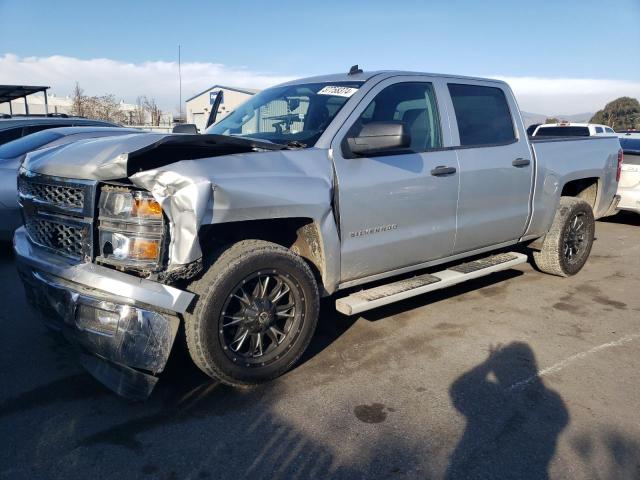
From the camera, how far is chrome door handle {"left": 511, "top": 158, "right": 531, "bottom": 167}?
4730 millimetres

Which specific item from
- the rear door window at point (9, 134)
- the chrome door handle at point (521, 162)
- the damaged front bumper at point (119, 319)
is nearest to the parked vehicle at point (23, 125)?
the rear door window at point (9, 134)

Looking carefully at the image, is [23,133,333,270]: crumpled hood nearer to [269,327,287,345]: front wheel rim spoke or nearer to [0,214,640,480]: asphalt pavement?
[269,327,287,345]: front wheel rim spoke

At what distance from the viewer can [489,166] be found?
4.49 meters

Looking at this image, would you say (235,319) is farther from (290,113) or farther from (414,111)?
(414,111)

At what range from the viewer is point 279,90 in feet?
14.9

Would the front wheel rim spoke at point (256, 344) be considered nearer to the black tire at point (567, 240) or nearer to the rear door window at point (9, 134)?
the black tire at point (567, 240)

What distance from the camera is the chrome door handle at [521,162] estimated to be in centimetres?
473

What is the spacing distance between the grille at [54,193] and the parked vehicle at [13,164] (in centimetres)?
251

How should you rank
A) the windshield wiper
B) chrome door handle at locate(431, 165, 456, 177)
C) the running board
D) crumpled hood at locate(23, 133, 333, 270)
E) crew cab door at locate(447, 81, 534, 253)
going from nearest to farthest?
crumpled hood at locate(23, 133, 333, 270) → the windshield wiper → the running board → chrome door handle at locate(431, 165, 456, 177) → crew cab door at locate(447, 81, 534, 253)

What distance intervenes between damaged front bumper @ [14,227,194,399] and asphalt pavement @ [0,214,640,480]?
9.7 inches

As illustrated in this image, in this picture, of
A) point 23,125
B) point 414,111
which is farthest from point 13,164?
point 414,111

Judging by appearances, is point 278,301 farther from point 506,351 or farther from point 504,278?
point 504,278

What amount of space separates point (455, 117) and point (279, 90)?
1519 millimetres

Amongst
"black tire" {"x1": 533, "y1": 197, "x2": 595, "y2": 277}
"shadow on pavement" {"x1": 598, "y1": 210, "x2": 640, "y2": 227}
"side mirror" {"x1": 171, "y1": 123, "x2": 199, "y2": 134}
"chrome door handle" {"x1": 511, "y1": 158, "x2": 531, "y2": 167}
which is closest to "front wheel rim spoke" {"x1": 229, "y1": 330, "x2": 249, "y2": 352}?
"side mirror" {"x1": 171, "y1": 123, "x2": 199, "y2": 134}
